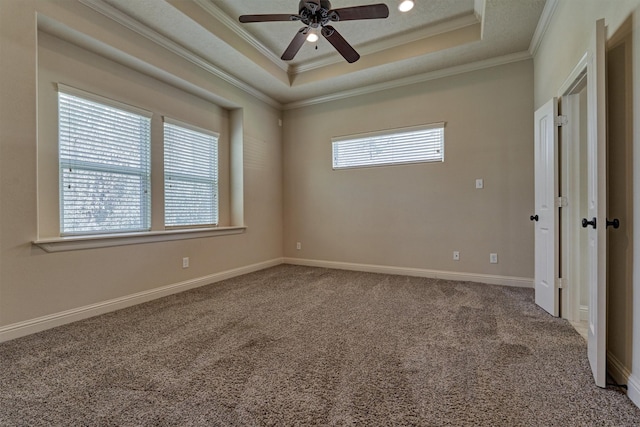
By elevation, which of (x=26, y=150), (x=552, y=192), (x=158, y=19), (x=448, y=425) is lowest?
(x=448, y=425)

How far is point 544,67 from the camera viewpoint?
3076 mm

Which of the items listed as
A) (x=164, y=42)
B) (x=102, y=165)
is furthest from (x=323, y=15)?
(x=102, y=165)

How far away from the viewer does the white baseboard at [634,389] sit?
4.66 ft

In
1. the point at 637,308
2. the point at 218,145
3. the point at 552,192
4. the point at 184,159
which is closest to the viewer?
the point at 637,308

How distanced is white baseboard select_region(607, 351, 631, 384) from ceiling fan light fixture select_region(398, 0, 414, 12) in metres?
3.36

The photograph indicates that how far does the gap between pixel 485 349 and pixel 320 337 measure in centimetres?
118

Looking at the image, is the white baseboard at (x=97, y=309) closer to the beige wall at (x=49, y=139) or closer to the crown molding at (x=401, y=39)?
the beige wall at (x=49, y=139)

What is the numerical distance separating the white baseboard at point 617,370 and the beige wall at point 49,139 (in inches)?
155

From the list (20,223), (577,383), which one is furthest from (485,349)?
(20,223)

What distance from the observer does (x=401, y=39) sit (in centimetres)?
367

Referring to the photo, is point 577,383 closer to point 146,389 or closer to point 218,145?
point 146,389

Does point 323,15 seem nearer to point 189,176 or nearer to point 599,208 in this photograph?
point 599,208

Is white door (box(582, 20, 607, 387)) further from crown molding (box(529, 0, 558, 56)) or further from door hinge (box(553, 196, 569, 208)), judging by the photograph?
crown molding (box(529, 0, 558, 56))

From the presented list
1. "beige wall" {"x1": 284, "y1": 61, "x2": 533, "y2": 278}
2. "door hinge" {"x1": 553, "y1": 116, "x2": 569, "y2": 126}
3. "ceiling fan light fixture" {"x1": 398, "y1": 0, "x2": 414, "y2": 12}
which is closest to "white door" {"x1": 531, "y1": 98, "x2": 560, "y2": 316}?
"door hinge" {"x1": 553, "y1": 116, "x2": 569, "y2": 126}
